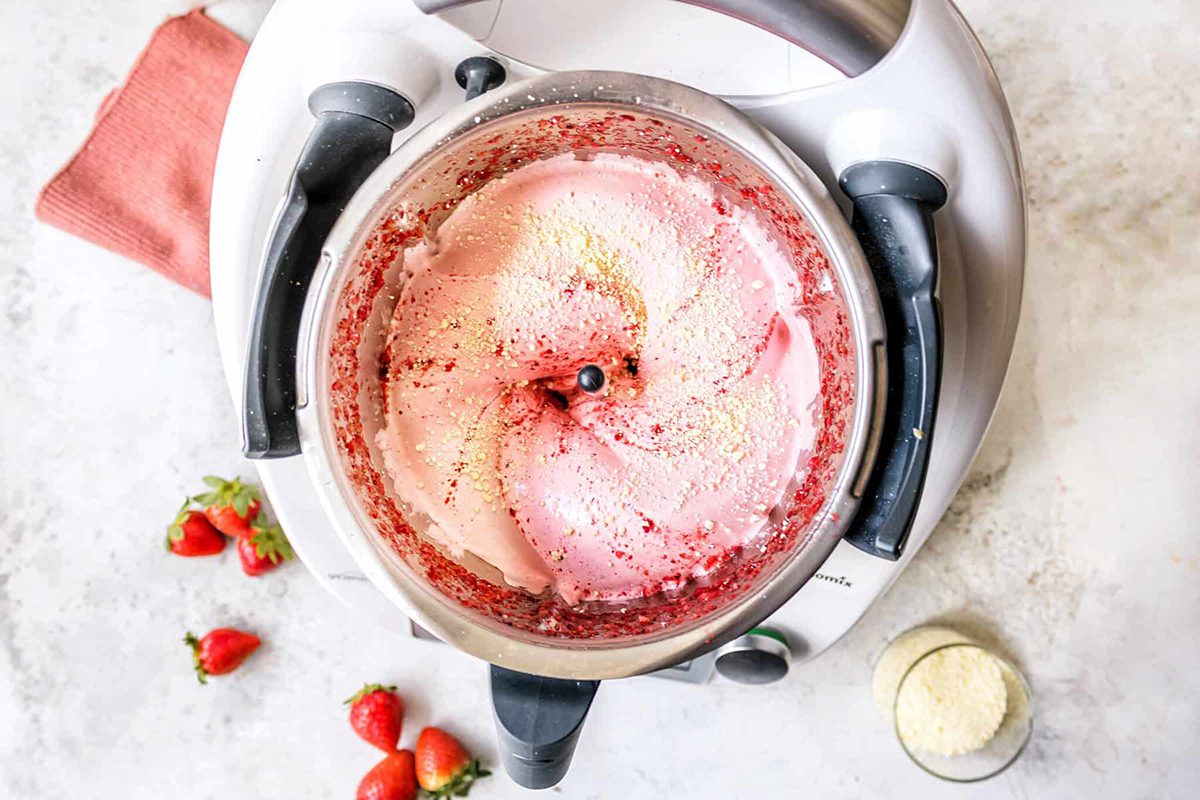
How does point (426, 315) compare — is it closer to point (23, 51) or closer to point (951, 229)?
point (951, 229)

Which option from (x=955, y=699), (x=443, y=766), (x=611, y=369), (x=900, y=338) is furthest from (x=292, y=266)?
(x=955, y=699)

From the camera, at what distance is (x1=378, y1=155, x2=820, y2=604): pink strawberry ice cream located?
2.14 ft

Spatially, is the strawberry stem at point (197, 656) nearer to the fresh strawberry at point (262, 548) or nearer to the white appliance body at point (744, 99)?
the fresh strawberry at point (262, 548)

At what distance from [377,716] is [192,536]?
9.9 inches

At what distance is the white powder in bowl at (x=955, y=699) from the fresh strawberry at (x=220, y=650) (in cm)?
64

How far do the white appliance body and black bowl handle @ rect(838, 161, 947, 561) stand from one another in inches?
1.1

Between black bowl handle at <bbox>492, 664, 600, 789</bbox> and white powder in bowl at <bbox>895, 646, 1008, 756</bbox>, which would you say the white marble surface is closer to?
white powder in bowl at <bbox>895, 646, 1008, 756</bbox>

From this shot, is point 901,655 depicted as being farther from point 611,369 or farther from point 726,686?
point 611,369

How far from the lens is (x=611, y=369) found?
2.30ft

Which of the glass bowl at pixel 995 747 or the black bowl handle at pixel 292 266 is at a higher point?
the black bowl handle at pixel 292 266

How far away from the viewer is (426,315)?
67 centimetres

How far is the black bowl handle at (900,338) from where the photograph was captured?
1.80 ft

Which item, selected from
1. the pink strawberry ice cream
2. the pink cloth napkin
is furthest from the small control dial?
the pink cloth napkin

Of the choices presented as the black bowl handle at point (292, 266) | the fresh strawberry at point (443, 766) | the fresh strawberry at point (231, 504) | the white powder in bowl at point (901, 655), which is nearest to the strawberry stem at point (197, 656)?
the fresh strawberry at point (231, 504)
